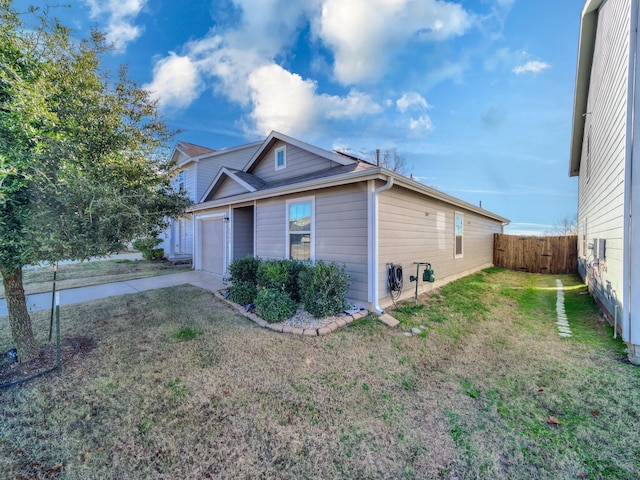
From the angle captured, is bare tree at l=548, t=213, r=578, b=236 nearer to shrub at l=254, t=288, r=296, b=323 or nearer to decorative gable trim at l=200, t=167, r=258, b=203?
decorative gable trim at l=200, t=167, r=258, b=203

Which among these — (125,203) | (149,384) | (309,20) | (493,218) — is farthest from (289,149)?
(493,218)

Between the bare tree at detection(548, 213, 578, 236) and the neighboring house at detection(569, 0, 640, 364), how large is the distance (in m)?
22.2

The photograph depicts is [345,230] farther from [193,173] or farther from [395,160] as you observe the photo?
[395,160]

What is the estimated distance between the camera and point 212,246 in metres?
11.0

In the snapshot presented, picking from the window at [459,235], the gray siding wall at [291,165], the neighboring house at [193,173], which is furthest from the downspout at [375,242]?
the neighboring house at [193,173]

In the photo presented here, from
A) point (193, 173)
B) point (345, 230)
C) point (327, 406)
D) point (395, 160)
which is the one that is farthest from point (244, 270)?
point (395, 160)

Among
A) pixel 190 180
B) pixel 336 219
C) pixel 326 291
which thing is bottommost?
pixel 326 291

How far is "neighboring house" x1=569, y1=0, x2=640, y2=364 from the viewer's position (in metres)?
3.73

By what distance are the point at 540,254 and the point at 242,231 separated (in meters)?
14.2

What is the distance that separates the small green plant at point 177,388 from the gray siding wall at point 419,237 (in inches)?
159

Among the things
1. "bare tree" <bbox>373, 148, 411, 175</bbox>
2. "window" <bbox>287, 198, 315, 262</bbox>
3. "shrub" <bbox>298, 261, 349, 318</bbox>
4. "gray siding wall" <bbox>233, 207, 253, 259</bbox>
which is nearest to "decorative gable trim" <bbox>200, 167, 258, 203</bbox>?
"gray siding wall" <bbox>233, 207, 253, 259</bbox>

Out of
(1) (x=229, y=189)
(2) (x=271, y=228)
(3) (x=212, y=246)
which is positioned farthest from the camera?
(3) (x=212, y=246)

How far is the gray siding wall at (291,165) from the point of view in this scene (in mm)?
7648

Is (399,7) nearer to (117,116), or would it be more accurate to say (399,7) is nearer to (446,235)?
(446,235)
